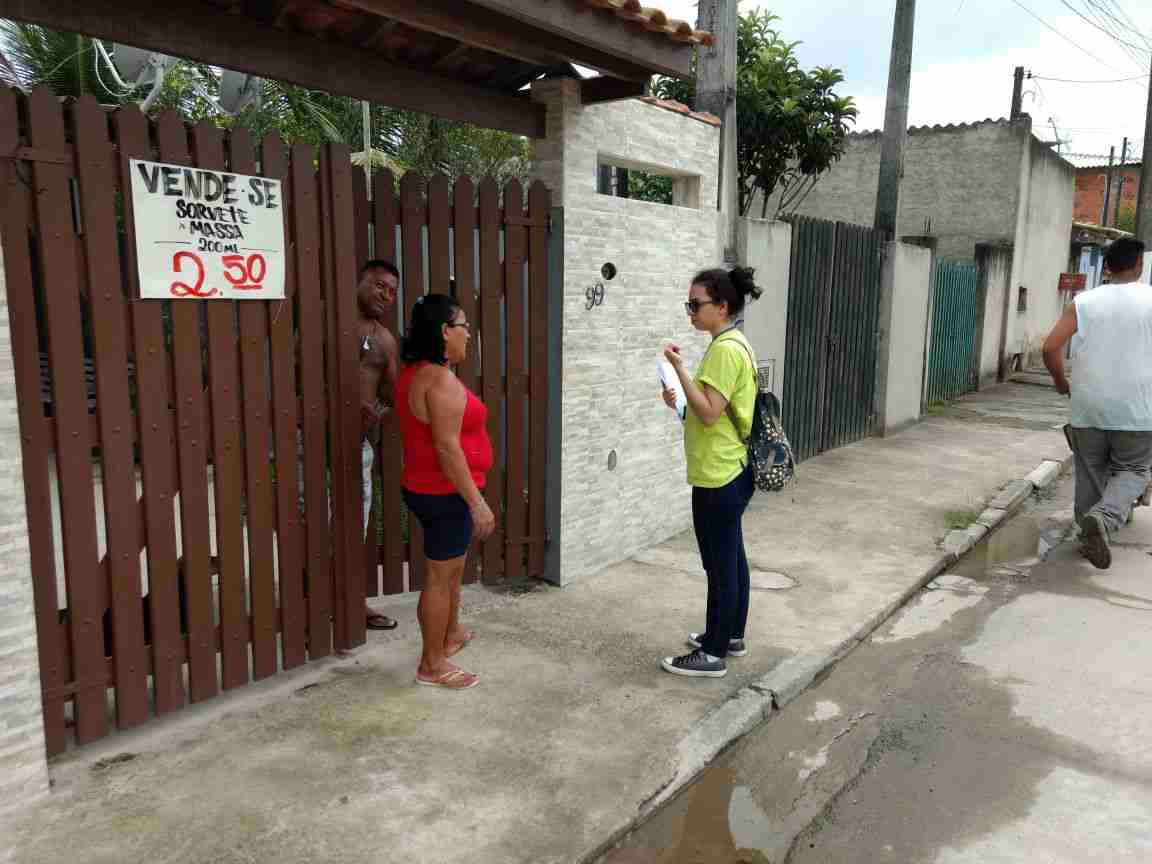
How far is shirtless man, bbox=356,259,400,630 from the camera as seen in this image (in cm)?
430

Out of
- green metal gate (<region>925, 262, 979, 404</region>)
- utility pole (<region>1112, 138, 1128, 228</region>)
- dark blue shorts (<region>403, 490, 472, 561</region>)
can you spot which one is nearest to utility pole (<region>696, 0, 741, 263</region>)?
dark blue shorts (<region>403, 490, 472, 561</region>)

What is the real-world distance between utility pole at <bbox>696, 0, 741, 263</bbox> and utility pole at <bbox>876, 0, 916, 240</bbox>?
453 cm

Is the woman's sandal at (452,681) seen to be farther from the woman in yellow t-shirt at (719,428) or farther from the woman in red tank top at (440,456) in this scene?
the woman in yellow t-shirt at (719,428)

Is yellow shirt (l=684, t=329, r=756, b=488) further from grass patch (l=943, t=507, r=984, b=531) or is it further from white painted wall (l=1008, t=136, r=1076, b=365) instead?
white painted wall (l=1008, t=136, r=1076, b=365)

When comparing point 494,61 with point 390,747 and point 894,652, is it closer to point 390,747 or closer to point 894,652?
point 390,747

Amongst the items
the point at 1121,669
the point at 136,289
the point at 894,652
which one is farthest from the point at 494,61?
the point at 1121,669

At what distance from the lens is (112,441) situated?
329 centimetres

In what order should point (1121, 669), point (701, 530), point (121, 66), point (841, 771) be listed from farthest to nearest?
point (121, 66) < point (1121, 669) < point (701, 530) < point (841, 771)

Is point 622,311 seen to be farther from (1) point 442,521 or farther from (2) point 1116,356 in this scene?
(2) point 1116,356

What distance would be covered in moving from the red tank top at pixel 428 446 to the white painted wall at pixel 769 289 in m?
4.63

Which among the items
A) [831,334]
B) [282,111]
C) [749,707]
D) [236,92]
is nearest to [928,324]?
[831,334]

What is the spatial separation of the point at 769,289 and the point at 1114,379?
318cm

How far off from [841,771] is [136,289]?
3.31m

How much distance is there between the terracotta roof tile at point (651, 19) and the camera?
423 cm
